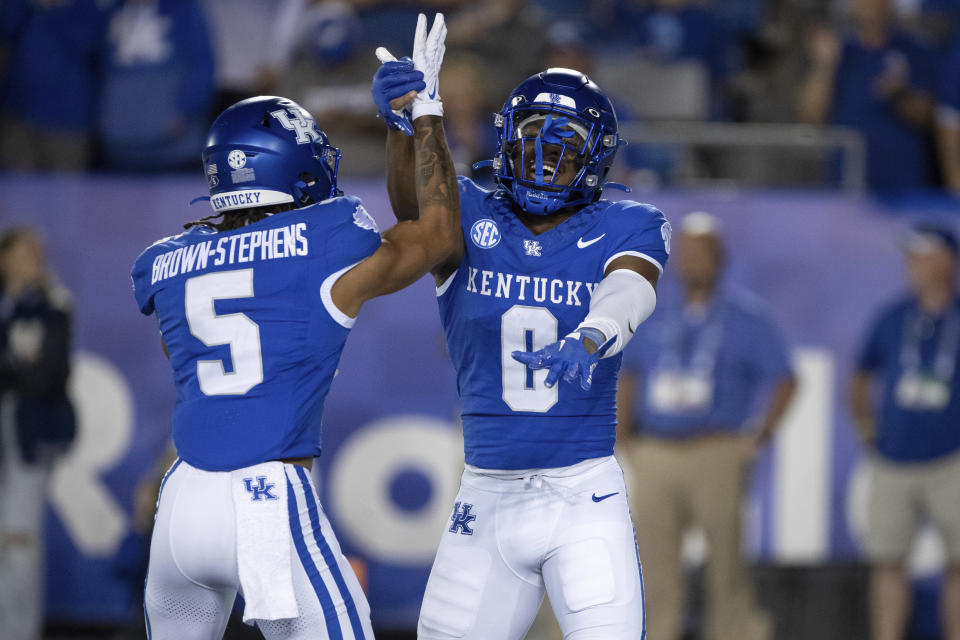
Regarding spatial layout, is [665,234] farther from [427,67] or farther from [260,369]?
[260,369]

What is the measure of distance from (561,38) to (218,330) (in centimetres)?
490

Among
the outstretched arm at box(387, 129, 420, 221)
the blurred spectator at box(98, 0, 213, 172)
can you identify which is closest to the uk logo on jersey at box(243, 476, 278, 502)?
the outstretched arm at box(387, 129, 420, 221)

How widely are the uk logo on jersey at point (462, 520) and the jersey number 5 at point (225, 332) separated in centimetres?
76

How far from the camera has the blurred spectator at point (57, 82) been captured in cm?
802

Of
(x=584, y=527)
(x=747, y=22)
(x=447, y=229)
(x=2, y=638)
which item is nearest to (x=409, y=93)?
(x=447, y=229)

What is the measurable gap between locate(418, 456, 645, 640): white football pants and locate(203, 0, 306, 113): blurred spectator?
5.16 metres

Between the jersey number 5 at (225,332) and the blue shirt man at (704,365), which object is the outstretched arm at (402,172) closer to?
the jersey number 5 at (225,332)

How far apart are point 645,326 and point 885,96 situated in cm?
238

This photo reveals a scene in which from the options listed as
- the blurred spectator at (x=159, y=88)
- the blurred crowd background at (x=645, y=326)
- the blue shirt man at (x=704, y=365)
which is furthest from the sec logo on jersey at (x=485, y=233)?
the blurred spectator at (x=159, y=88)

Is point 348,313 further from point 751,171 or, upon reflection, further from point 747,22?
point 747,22

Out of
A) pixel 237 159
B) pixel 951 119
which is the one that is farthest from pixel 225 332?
pixel 951 119

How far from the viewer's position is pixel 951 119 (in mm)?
7805

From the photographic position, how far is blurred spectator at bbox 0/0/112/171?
8016 millimetres

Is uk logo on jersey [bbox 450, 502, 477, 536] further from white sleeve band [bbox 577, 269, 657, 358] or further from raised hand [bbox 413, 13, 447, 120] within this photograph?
raised hand [bbox 413, 13, 447, 120]
